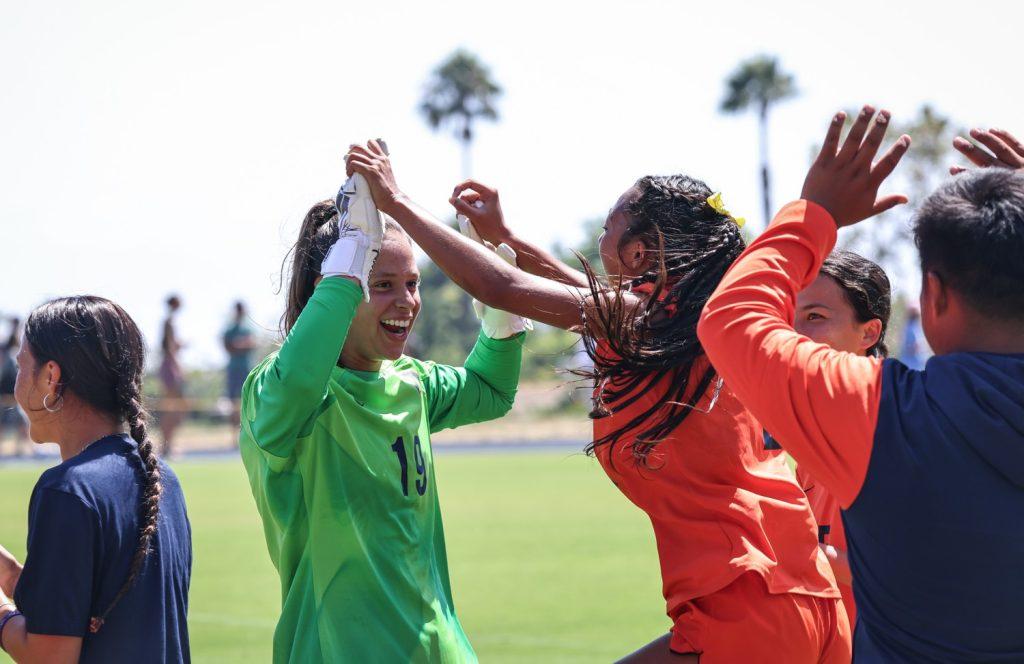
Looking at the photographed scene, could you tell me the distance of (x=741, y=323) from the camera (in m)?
2.28

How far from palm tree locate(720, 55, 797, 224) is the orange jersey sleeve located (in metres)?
49.1

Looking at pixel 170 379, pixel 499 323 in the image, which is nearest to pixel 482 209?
pixel 499 323

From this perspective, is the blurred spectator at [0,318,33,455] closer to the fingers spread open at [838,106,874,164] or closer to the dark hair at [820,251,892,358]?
the dark hair at [820,251,892,358]

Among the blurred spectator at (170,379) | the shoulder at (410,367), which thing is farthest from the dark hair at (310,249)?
the blurred spectator at (170,379)

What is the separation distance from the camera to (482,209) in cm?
354

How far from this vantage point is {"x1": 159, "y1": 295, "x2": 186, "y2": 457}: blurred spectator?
1996 cm

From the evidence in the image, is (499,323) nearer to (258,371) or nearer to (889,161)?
(258,371)

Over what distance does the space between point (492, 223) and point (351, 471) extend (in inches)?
34.5

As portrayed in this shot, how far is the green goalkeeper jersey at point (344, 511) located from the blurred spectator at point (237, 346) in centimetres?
1719

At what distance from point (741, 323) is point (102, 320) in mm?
1786

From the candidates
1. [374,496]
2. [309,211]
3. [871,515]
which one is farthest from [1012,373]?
[309,211]

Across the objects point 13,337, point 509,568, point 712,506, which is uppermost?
point 712,506

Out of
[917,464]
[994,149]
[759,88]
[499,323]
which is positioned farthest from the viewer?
[759,88]

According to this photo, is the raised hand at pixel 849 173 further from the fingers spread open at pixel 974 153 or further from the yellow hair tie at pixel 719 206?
the yellow hair tie at pixel 719 206
